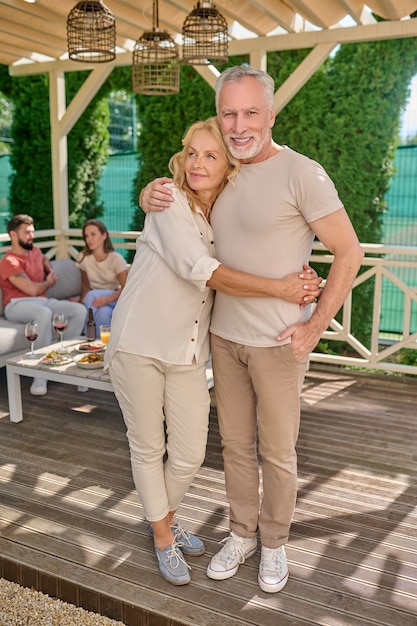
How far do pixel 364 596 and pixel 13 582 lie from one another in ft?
4.19

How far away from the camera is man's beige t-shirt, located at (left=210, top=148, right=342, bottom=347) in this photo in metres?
2.04

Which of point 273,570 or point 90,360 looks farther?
point 90,360

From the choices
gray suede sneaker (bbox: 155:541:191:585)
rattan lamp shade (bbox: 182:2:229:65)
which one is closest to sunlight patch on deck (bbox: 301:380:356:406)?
gray suede sneaker (bbox: 155:541:191:585)

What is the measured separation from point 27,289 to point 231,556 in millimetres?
3010

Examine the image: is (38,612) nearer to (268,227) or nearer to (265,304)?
(265,304)

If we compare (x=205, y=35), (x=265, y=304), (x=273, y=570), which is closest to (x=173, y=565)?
(x=273, y=570)

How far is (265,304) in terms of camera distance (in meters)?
2.17

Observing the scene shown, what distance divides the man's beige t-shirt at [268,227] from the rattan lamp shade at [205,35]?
7.58 feet

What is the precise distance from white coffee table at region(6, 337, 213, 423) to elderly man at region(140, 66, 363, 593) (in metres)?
1.34

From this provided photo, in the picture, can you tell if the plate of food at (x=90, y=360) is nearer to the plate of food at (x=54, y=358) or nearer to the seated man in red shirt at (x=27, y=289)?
the plate of food at (x=54, y=358)

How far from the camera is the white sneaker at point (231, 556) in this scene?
2.34 metres

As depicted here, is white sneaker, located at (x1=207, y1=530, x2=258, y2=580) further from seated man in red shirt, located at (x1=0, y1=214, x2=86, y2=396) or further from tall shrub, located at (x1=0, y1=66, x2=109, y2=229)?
tall shrub, located at (x1=0, y1=66, x2=109, y2=229)

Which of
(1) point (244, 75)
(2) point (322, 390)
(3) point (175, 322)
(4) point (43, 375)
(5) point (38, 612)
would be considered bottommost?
(5) point (38, 612)

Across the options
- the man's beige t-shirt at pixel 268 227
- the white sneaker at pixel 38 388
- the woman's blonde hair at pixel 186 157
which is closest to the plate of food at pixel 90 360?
the white sneaker at pixel 38 388
